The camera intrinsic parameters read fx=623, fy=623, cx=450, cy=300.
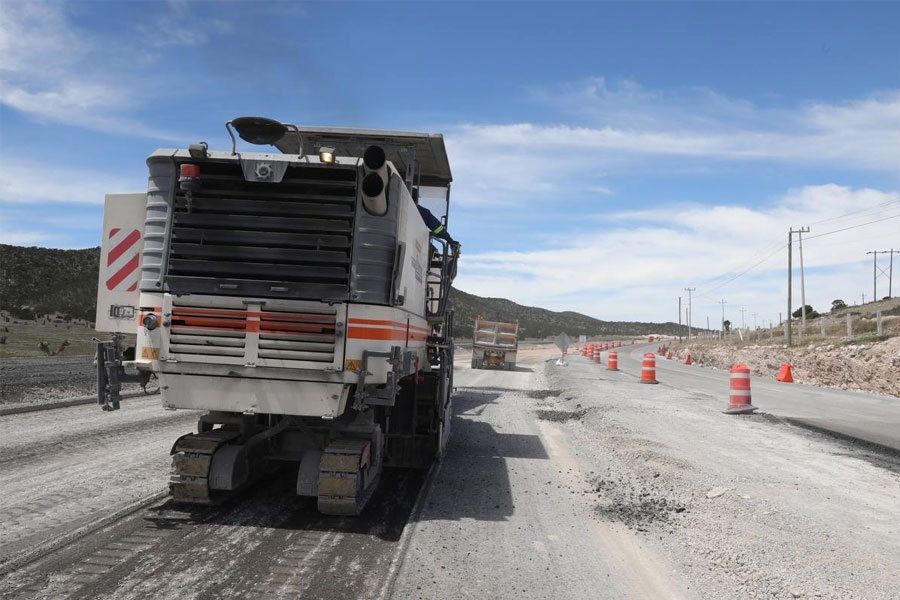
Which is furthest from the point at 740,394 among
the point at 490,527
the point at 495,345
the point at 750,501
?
the point at 495,345

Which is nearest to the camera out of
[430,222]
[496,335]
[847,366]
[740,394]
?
[430,222]

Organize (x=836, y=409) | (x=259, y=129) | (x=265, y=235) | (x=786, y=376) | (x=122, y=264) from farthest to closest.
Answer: (x=786, y=376) → (x=836, y=409) → (x=122, y=264) → (x=259, y=129) → (x=265, y=235)

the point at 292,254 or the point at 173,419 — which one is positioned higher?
the point at 292,254

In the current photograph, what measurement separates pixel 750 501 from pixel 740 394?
7664mm

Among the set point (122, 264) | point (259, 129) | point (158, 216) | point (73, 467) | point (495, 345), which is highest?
point (259, 129)

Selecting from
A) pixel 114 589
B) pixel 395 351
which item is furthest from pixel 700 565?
pixel 114 589

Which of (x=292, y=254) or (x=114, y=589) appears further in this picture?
(x=292, y=254)

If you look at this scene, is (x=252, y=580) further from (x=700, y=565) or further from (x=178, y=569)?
(x=700, y=565)

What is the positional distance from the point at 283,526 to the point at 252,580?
48.6 inches

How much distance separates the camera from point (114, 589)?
3988 millimetres

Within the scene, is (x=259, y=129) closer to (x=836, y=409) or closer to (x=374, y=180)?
(x=374, y=180)

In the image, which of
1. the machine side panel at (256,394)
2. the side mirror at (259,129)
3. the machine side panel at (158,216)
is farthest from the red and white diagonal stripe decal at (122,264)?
the side mirror at (259,129)

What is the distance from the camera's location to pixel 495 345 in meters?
31.9

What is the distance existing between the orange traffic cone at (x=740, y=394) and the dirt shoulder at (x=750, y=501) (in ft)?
3.42
